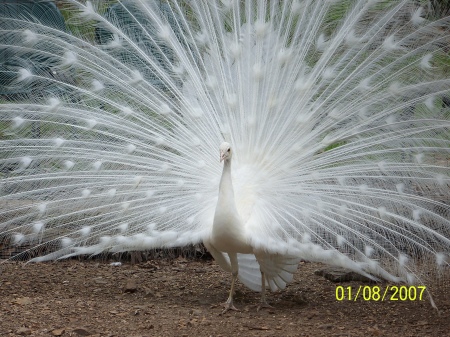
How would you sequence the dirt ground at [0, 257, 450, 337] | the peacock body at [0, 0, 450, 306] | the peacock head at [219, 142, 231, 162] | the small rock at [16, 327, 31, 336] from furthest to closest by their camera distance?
the peacock body at [0, 0, 450, 306], the peacock head at [219, 142, 231, 162], the dirt ground at [0, 257, 450, 337], the small rock at [16, 327, 31, 336]

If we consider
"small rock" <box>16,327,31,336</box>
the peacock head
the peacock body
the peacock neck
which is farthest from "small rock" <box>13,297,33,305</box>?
the peacock head

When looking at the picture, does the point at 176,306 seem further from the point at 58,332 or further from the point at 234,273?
the point at 58,332

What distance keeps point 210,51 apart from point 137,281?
6.63ft

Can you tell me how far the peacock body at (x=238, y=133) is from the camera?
5211 millimetres

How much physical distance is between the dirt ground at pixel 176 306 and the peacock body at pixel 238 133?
1.08 feet

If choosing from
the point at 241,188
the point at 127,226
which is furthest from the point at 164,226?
the point at 241,188

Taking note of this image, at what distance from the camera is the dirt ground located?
490cm

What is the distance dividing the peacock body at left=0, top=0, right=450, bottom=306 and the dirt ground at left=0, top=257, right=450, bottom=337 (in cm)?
33

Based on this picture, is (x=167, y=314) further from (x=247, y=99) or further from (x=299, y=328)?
(x=247, y=99)

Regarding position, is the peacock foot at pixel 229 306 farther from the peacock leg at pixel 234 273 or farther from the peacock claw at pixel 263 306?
the peacock claw at pixel 263 306

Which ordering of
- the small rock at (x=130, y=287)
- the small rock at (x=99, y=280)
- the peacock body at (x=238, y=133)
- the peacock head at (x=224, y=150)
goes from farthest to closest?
the small rock at (x=99, y=280), the small rock at (x=130, y=287), the peacock body at (x=238, y=133), the peacock head at (x=224, y=150)

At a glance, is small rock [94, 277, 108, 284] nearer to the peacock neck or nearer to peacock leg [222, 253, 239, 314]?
peacock leg [222, 253, 239, 314]

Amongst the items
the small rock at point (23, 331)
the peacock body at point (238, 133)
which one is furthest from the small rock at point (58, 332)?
the peacock body at point (238, 133)

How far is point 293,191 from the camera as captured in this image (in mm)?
5414
